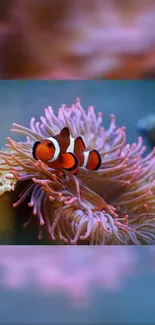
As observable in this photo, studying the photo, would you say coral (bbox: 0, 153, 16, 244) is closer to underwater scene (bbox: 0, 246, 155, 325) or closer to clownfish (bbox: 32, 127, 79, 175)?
clownfish (bbox: 32, 127, 79, 175)

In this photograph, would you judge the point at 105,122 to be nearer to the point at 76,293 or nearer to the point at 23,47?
the point at 23,47

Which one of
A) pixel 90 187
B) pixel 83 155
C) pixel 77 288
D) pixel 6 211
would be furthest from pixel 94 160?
pixel 77 288

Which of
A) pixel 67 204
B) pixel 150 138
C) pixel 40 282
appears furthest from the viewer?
pixel 150 138

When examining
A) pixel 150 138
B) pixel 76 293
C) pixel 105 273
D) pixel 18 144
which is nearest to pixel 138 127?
pixel 150 138

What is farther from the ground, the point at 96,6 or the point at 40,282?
the point at 96,6

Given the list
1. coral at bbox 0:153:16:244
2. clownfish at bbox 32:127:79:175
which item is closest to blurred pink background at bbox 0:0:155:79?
clownfish at bbox 32:127:79:175

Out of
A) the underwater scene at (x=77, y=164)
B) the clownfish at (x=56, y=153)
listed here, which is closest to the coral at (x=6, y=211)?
the underwater scene at (x=77, y=164)
